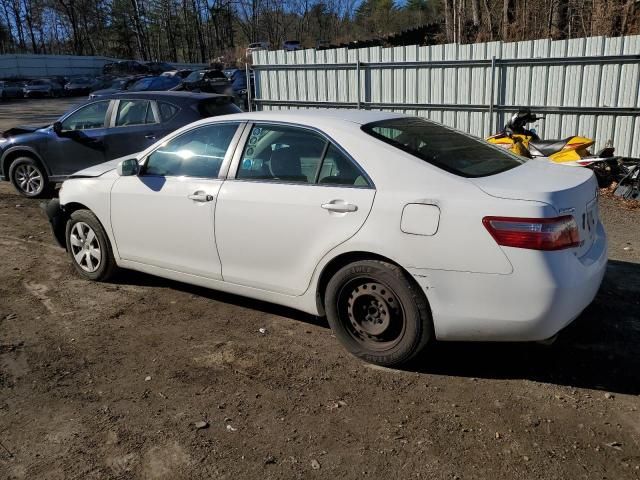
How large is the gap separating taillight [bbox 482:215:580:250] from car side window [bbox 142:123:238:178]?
213 centimetres

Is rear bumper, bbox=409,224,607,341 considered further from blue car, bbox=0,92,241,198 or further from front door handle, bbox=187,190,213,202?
blue car, bbox=0,92,241,198

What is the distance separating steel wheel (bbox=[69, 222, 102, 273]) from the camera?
5410 mm

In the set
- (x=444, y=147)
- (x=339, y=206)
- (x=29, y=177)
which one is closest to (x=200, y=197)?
(x=339, y=206)

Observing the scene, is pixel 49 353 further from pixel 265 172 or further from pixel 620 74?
pixel 620 74

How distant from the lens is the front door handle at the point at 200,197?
440cm

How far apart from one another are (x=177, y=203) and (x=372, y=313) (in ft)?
5.88

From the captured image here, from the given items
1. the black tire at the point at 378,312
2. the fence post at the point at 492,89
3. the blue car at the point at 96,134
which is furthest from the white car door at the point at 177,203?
the fence post at the point at 492,89

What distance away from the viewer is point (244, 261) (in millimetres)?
4312

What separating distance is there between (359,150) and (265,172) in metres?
0.78

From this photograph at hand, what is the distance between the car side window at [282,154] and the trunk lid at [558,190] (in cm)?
111

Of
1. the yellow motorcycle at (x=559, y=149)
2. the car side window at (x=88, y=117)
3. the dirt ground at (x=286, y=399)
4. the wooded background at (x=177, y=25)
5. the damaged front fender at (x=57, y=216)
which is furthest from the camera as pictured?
the wooded background at (x=177, y=25)

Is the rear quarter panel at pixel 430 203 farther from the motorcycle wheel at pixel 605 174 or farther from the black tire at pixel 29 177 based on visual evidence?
the black tire at pixel 29 177

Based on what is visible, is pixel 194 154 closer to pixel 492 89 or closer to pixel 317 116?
pixel 317 116

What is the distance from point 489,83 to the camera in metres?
10.2
